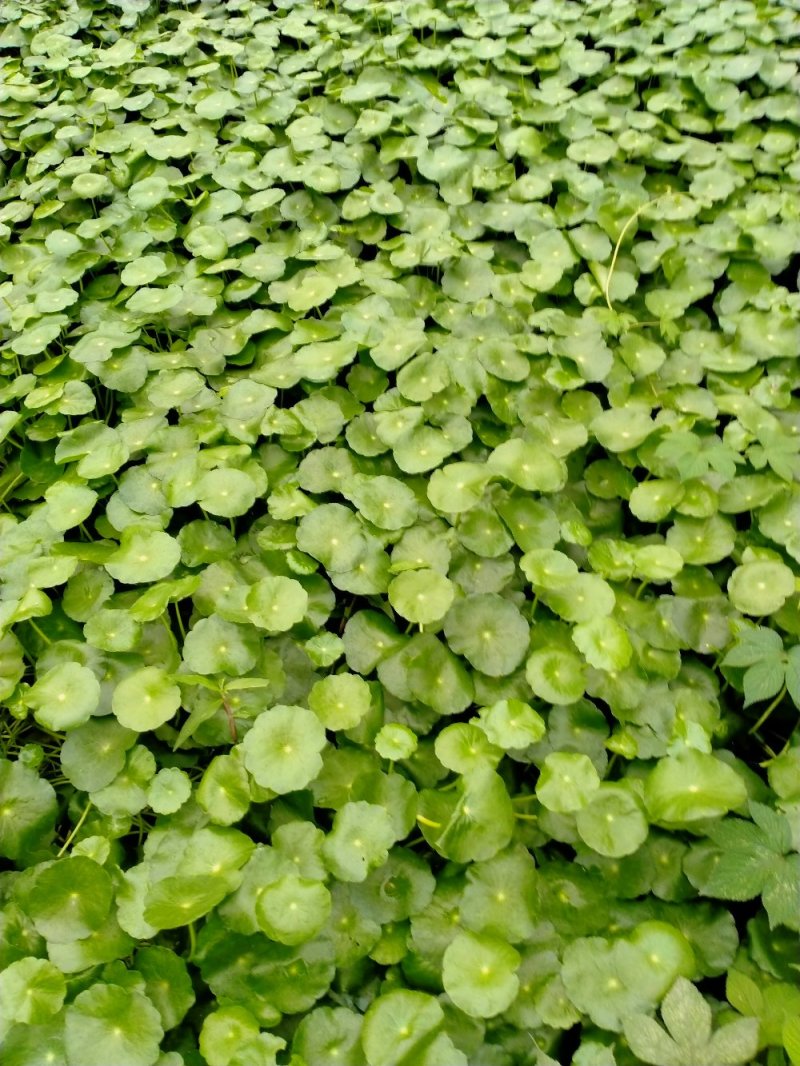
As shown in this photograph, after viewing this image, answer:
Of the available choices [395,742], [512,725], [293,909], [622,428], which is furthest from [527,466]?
[293,909]

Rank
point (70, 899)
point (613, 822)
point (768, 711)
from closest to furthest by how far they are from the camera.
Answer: point (70, 899), point (613, 822), point (768, 711)

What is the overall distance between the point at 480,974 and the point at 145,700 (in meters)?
0.86

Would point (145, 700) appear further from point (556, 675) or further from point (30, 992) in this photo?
point (556, 675)

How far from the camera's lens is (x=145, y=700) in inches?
66.4

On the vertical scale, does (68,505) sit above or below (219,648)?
above

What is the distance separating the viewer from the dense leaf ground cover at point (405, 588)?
1.44 meters

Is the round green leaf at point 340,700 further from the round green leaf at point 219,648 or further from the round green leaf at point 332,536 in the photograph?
the round green leaf at point 332,536

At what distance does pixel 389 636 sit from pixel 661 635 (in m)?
0.67

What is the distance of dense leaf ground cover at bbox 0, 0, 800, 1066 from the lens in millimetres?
1440

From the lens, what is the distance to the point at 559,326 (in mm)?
2625

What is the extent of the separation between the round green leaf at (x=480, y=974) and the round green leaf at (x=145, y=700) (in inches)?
29.1

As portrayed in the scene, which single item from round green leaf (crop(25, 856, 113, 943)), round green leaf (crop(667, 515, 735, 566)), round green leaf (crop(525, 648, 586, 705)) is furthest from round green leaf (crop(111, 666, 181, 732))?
round green leaf (crop(667, 515, 735, 566))

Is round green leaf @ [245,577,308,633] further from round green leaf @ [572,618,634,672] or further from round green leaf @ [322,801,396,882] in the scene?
round green leaf @ [572,618,634,672]

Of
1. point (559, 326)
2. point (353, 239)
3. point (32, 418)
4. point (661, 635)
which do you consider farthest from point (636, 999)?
point (353, 239)
